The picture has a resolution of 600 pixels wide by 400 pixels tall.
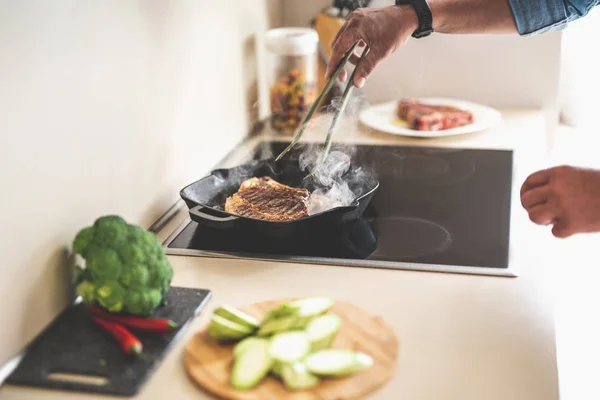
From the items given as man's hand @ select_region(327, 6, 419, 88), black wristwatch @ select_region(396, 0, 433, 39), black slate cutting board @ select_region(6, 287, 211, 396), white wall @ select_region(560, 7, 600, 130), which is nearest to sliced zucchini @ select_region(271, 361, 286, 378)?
black slate cutting board @ select_region(6, 287, 211, 396)

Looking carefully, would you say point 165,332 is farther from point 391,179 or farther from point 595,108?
point 595,108

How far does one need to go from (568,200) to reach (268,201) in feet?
1.77

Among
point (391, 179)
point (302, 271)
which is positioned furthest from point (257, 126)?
point (302, 271)

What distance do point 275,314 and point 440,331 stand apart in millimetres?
232

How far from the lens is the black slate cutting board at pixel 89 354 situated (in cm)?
85

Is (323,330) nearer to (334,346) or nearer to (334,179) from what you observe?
(334,346)

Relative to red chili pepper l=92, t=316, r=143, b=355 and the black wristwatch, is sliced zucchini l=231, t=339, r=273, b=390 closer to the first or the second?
red chili pepper l=92, t=316, r=143, b=355

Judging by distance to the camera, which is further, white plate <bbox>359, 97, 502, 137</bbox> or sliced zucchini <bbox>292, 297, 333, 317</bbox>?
white plate <bbox>359, 97, 502, 137</bbox>

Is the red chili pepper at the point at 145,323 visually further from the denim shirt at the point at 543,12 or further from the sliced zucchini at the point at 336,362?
the denim shirt at the point at 543,12

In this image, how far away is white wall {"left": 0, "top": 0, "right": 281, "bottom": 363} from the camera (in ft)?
2.98

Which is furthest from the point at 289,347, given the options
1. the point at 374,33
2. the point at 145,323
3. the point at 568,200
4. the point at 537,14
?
the point at 537,14

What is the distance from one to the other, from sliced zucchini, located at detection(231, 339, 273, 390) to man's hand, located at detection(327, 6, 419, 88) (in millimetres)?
725

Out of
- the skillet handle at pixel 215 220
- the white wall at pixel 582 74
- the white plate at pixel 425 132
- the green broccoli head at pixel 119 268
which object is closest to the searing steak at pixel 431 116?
the white plate at pixel 425 132

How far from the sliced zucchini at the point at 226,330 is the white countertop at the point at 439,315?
0.19ft
